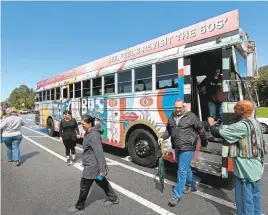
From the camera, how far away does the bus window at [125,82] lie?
5777 millimetres

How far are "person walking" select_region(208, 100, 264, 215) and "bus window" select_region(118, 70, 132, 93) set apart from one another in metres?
3.33

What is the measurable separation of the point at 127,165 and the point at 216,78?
10.2 feet

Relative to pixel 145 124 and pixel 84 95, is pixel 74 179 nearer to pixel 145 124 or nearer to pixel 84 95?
pixel 145 124

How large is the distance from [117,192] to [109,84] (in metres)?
3.28

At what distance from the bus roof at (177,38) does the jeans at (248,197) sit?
261cm

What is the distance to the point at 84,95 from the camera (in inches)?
303

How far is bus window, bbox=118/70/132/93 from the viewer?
5.78 meters

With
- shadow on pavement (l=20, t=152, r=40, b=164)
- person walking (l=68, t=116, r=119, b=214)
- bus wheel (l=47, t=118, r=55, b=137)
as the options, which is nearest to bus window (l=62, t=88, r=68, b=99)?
bus wheel (l=47, t=118, r=55, b=137)

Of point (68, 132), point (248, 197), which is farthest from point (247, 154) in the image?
point (68, 132)

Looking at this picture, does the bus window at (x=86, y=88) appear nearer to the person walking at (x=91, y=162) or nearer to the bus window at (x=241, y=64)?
the person walking at (x=91, y=162)

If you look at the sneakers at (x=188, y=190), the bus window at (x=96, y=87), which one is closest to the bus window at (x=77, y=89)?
the bus window at (x=96, y=87)

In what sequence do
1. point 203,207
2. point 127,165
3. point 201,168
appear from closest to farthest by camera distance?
point 203,207
point 201,168
point 127,165

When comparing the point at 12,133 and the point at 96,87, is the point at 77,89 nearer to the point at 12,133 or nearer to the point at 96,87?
the point at 96,87

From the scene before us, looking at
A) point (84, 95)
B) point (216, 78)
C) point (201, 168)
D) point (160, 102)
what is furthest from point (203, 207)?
point (84, 95)
